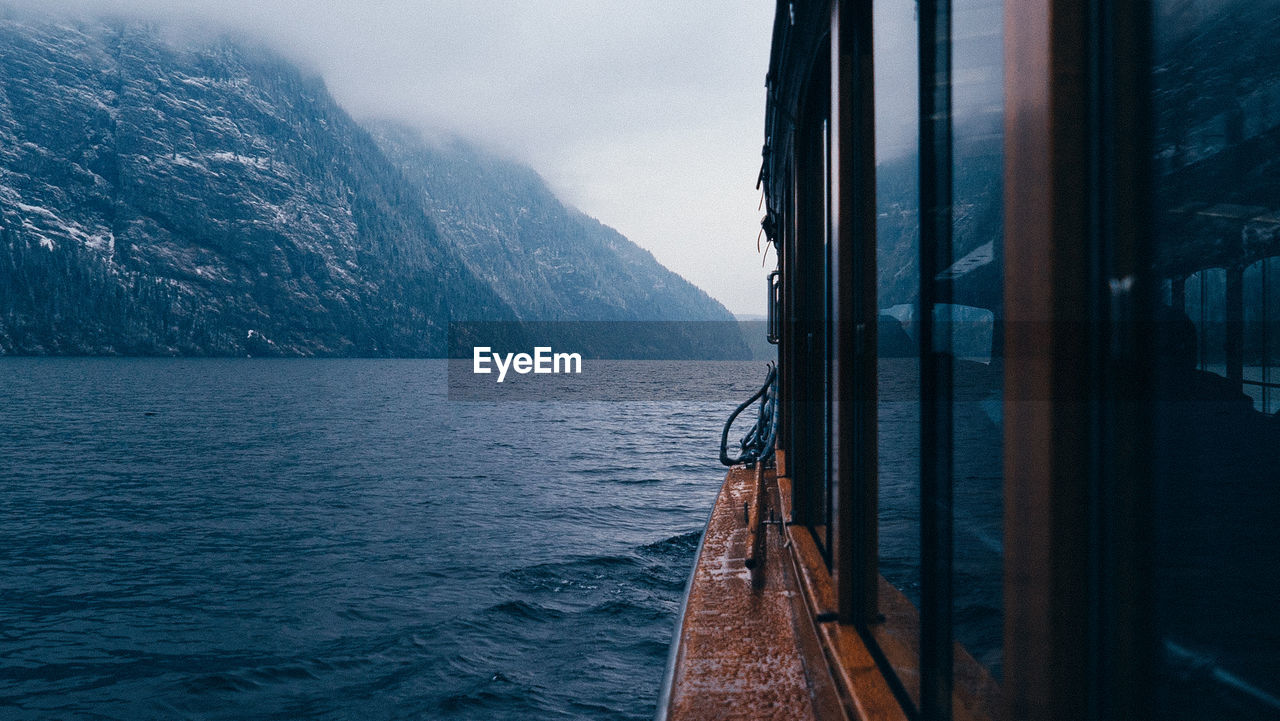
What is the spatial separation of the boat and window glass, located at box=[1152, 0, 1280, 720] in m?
0.02

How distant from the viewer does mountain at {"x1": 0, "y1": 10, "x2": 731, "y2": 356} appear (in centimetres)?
13225

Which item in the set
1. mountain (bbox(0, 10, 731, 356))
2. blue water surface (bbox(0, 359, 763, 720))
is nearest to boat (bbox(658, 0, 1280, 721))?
blue water surface (bbox(0, 359, 763, 720))

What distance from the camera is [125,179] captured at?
150 meters

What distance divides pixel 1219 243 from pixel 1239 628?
5.41 feet

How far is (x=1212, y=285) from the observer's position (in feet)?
11.0

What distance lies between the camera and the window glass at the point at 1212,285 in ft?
3.34

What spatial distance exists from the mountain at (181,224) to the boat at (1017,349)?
15650cm

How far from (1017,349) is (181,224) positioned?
585 ft

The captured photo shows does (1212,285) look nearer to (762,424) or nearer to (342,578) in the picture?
(762,424)

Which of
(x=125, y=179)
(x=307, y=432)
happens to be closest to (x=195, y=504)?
(x=307, y=432)

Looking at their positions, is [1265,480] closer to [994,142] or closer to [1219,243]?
[1219,243]

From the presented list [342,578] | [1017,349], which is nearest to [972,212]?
[1017,349]

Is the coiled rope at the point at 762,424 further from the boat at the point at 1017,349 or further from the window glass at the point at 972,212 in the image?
the window glass at the point at 972,212

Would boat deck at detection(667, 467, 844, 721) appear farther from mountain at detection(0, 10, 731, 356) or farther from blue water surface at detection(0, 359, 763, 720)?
mountain at detection(0, 10, 731, 356)
